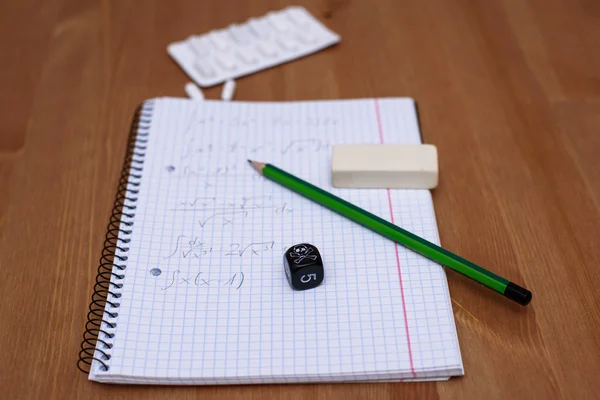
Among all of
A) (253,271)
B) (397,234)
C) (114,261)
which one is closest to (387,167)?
(397,234)

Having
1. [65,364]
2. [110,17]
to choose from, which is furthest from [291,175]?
[110,17]

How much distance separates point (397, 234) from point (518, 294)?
0.13 meters

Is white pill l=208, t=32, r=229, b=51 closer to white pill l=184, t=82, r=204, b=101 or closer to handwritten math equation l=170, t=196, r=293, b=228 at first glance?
white pill l=184, t=82, r=204, b=101

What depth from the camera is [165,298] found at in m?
0.61

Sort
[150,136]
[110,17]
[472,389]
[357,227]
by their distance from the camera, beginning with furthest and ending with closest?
[110,17] → [150,136] → [357,227] → [472,389]

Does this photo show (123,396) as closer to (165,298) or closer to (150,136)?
(165,298)

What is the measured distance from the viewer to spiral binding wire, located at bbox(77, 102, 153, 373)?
585mm

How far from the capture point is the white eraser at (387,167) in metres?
0.70

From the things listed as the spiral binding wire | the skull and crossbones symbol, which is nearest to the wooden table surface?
the spiral binding wire

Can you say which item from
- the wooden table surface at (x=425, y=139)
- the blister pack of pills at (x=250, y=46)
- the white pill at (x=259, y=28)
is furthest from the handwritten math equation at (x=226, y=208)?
the white pill at (x=259, y=28)

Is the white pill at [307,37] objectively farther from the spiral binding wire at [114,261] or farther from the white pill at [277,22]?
the spiral binding wire at [114,261]

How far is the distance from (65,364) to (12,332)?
0.24ft

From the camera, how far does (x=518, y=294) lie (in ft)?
1.96

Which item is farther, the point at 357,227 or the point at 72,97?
the point at 72,97
